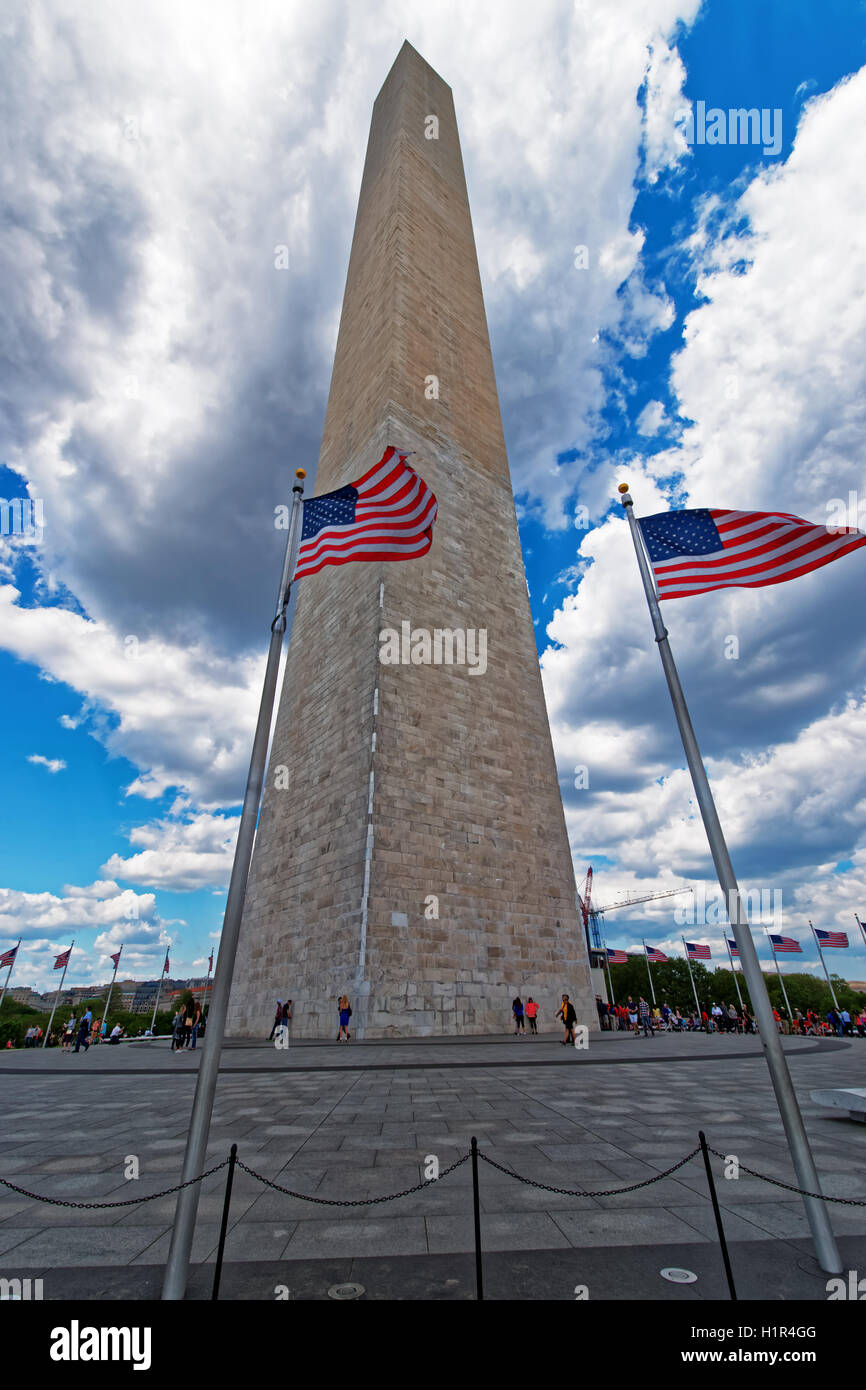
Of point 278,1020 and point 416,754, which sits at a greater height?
point 416,754

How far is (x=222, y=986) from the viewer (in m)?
4.04

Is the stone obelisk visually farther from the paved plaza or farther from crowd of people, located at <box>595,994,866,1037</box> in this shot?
the paved plaza

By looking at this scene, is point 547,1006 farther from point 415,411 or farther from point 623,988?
point 623,988

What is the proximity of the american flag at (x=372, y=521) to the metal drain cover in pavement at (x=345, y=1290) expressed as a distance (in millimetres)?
5417

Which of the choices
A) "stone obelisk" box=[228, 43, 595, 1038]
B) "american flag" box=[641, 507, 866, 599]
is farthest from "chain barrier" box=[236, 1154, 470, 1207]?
"stone obelisk" box=[228, 43, 595, 1038]

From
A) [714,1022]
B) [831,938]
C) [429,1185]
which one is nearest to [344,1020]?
[429,1185]

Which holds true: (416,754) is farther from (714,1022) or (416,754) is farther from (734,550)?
(714,1022)

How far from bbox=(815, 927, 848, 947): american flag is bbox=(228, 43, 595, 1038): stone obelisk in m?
17.6

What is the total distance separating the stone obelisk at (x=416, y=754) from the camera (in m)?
16.3

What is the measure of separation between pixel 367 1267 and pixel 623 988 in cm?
8454

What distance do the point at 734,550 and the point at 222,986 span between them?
616 cm

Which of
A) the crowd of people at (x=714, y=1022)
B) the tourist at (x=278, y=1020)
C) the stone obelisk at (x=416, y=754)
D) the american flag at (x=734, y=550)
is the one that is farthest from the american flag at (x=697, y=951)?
the american flag at (x=734, y=550)

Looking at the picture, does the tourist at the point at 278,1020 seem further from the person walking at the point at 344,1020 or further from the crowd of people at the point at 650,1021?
the crowd of people at the point at 650,1021

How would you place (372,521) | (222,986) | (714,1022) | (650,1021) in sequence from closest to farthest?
(222,986) → (372,521) → (650,1021) → (714,1022)
